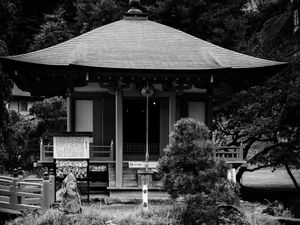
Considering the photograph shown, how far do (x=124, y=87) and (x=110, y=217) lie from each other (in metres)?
6.01

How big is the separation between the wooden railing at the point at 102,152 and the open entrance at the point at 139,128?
2.24 feet

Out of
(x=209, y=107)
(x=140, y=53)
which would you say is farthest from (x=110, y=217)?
(x=209, y=107)

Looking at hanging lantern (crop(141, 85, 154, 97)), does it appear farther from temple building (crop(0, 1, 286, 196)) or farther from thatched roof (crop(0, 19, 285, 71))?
thatched roof (crop(0, 19, 285, 71))

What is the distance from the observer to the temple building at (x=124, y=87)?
18094 mm

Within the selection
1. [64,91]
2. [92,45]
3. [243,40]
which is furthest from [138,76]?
[243,40]

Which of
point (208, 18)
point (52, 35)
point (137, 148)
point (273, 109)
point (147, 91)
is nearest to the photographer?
point (147, 91)

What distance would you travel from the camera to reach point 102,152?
63.5 feet

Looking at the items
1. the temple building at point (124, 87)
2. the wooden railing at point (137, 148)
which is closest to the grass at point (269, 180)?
the temple building at point (124, 87)

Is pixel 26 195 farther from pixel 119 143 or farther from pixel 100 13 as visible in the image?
pixel 100 13

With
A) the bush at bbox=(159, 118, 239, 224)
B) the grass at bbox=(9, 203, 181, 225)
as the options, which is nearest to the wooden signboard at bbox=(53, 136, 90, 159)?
the grass at bbox=(9, 203, 181, 225)

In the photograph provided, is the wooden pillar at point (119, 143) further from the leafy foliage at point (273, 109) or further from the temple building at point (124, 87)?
the leafy foliage at point (273, 109)

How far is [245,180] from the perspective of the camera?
39562mm

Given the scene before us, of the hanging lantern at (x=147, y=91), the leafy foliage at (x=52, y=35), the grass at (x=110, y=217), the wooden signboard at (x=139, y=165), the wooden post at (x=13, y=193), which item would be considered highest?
the leafy foliage at (x=52, y=35)

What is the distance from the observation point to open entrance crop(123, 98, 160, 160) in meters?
20.2
